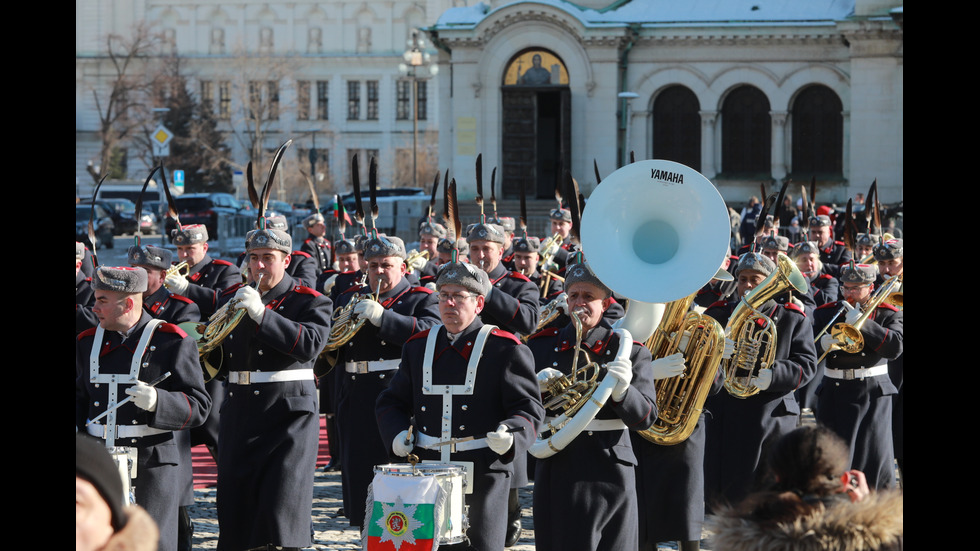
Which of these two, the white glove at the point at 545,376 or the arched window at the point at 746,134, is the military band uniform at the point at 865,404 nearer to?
the white glove at the point at 545,376

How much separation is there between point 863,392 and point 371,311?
140 inches

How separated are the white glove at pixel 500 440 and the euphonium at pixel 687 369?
161 cm

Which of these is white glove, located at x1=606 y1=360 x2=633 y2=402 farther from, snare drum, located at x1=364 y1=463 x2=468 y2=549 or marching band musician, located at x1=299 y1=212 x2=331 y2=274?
marching band musician, located at x1=299 y1=212 x2=331 y2=274

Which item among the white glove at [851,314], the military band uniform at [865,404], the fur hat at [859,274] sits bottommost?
the military band uniform at [865,404]

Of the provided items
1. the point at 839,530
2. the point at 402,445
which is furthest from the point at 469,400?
the point at 839,530

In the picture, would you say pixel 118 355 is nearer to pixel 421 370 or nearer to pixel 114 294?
pixel 114 294

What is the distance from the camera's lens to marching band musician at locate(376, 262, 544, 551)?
625 cm

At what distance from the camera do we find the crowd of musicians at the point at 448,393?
6.38 meters

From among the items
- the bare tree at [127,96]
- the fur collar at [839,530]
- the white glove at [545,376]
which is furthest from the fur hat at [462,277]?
the bare tree at [127,96]

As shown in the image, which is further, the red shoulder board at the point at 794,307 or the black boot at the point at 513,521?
the black boot at the point at 513,521

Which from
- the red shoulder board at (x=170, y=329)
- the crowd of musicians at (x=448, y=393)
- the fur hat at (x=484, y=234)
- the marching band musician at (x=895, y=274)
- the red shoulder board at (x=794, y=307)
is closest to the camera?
the crowd of musicians at (x=448, y=393)

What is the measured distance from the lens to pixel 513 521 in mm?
9117

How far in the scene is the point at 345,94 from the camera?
8169 centimetres

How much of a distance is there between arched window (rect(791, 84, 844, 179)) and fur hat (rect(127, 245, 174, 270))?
27.5 meters
